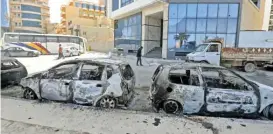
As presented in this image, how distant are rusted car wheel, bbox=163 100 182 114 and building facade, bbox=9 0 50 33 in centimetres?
6407

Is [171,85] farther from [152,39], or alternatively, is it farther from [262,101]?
[152,39]

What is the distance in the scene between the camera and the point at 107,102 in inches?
195

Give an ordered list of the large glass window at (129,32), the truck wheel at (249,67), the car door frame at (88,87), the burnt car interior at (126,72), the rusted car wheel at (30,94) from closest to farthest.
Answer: the car door frame at (88,87) < the burnt car interior at (126,72) < the rusted car wheel at (30,94) < the truck wheel at (249,67) < the large glass window at (129,32)

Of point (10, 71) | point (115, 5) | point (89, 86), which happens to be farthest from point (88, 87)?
point (115, 5)

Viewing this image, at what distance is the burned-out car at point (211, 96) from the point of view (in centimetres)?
442

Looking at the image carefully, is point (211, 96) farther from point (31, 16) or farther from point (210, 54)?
point (31, 16)

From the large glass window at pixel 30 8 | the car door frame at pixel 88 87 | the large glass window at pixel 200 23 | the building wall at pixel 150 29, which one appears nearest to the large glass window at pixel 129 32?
the building wall at pixel 150 29

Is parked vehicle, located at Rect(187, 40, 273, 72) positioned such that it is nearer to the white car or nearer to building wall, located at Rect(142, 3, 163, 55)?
building wall, located at Rect(142, 3, 163, 55)

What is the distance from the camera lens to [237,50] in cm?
1251

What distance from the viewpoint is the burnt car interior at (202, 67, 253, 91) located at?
4.61m

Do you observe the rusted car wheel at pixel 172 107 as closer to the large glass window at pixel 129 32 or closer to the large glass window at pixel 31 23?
the large glass window at pixel 129 32

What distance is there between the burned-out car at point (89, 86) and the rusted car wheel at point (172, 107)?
3.57 feet

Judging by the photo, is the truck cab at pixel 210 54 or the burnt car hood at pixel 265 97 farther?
the truck cab at pixel 210 54

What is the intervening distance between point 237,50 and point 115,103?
10.6 m
